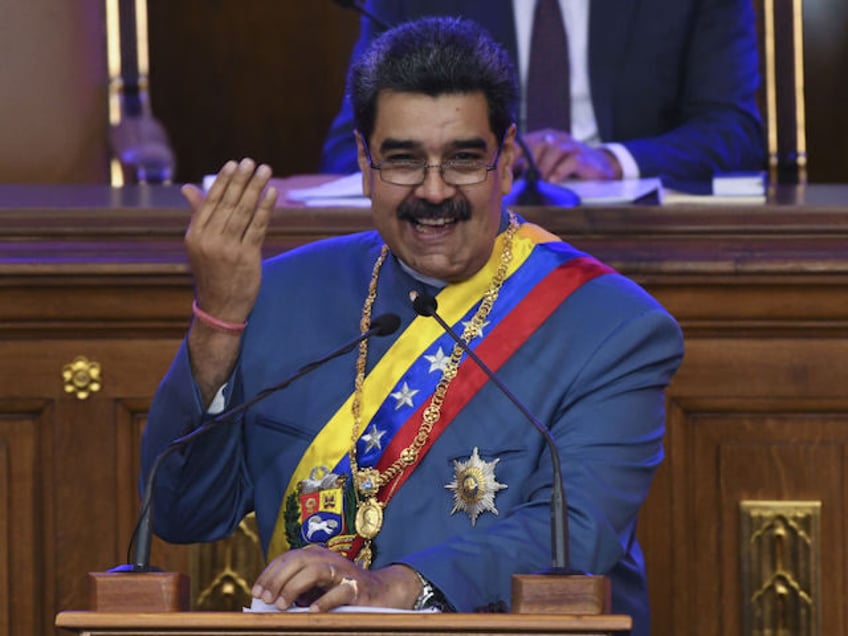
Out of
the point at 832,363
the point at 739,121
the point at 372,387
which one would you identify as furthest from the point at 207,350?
the point at 739,121

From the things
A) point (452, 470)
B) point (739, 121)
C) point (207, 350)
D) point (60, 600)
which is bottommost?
point (60, 600)

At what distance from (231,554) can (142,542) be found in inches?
41.8

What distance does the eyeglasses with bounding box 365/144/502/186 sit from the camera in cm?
245

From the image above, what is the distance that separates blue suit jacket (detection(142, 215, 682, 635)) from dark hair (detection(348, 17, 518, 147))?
0.23 m

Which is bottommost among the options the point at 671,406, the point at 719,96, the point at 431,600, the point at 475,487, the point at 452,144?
the point at 431,600

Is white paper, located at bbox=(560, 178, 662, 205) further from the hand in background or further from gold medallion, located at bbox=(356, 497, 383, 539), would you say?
gold medallion, located at bbox=(356, 497, 383, 539)

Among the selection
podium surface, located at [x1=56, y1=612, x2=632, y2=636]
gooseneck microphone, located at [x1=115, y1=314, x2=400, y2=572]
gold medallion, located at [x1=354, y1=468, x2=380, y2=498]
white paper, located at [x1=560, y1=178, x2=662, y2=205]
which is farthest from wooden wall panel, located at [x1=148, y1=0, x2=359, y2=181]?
podium surface, located at [x1=56, y1=612, x2=632, y2=636]

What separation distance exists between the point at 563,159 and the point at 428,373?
1205 mm

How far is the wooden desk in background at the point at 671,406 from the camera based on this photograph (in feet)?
9.86

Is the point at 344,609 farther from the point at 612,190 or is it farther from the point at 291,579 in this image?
the point at 612,190

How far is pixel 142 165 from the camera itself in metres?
4.73

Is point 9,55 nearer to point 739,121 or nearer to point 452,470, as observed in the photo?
point 739,121

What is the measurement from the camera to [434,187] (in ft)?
8.01

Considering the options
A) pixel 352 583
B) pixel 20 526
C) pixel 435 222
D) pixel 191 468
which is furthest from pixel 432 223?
pixel 20 526
